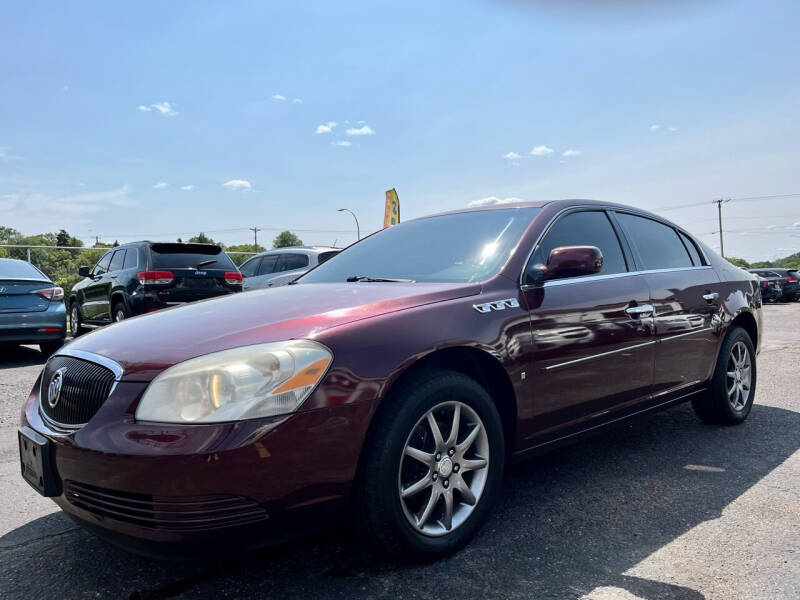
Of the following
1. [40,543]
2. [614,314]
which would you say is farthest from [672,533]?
[40,543]

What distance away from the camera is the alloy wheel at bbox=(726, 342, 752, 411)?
170 inches

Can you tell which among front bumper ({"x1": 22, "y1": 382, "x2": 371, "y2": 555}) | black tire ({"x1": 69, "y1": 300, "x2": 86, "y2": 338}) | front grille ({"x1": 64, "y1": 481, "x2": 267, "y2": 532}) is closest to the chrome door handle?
front bumper ({"x1": 22, "y1": 382, "x2": 371, "y2": 555})

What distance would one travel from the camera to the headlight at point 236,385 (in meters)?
1.95

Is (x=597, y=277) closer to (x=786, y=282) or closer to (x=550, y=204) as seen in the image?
(x=550, y=204)

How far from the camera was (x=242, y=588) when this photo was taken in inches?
87.0

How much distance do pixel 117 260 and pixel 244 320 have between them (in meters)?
8.22

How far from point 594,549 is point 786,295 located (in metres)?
29.1

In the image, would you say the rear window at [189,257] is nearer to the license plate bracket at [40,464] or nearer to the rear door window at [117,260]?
the rear door window at [117,260]

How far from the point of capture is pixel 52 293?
802cm

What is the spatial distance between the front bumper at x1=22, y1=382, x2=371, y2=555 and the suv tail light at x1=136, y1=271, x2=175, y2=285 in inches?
277

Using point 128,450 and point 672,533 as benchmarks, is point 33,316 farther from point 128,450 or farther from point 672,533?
point 672,533

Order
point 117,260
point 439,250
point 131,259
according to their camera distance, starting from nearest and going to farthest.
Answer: point 439,250 → point 131,259 → point 117,260

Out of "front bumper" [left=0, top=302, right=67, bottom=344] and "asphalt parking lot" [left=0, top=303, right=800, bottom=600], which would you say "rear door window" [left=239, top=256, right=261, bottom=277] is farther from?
"asphalt parking lot" [left=0, top=303, right=800, bottom=600]

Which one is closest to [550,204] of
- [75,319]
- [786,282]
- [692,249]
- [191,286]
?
[692,249]
